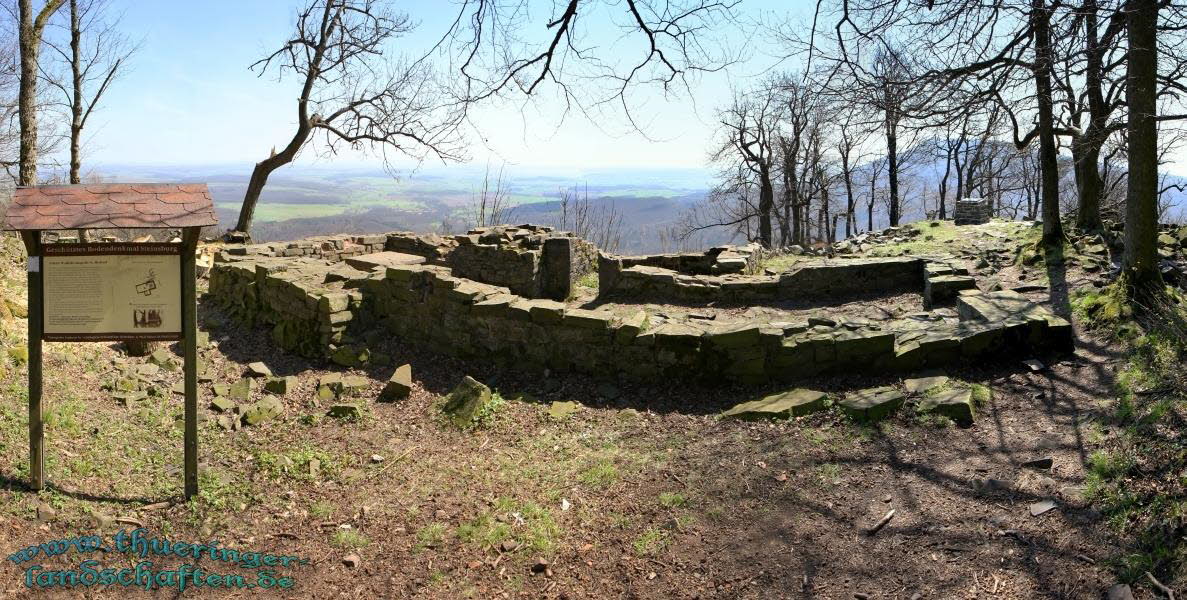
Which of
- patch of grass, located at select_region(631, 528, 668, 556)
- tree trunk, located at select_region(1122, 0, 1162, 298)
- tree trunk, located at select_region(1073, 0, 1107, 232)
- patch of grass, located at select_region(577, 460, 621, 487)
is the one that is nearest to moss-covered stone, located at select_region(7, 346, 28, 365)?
patch of grass, located at select_region(577, 460, 621, 487)

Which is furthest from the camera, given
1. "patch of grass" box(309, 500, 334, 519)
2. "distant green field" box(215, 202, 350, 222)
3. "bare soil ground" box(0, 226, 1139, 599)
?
"distant green field" box(215, 202, 350, 222)

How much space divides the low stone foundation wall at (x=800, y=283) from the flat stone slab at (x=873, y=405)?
522cm

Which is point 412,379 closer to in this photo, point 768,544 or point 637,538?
point 637,538

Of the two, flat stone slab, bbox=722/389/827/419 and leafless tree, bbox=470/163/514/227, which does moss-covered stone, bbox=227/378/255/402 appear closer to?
Result: flat stone slab, bbox=722/389/827/419

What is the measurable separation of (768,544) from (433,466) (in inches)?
117

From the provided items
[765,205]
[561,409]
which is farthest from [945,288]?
[765,205]

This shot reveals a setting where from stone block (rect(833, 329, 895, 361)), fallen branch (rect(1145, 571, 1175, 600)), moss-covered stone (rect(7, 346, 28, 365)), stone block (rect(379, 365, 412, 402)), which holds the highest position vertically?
stone block (rect(833, 329, 895, 361))

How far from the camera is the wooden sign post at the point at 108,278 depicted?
507 cm

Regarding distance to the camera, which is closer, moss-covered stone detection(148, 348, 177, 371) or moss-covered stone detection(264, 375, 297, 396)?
moss-covered stone detection(264, 375, 297, 396)

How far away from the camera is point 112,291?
5.17 meters

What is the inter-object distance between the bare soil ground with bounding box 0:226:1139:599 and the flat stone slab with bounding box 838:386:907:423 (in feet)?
0.38

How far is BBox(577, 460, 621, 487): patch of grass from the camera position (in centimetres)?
587

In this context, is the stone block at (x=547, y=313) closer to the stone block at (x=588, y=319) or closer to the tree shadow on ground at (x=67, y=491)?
the stone block at (x=588, y=319)

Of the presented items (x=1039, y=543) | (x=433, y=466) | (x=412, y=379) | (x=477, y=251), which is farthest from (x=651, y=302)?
(x=1039, y=543)
